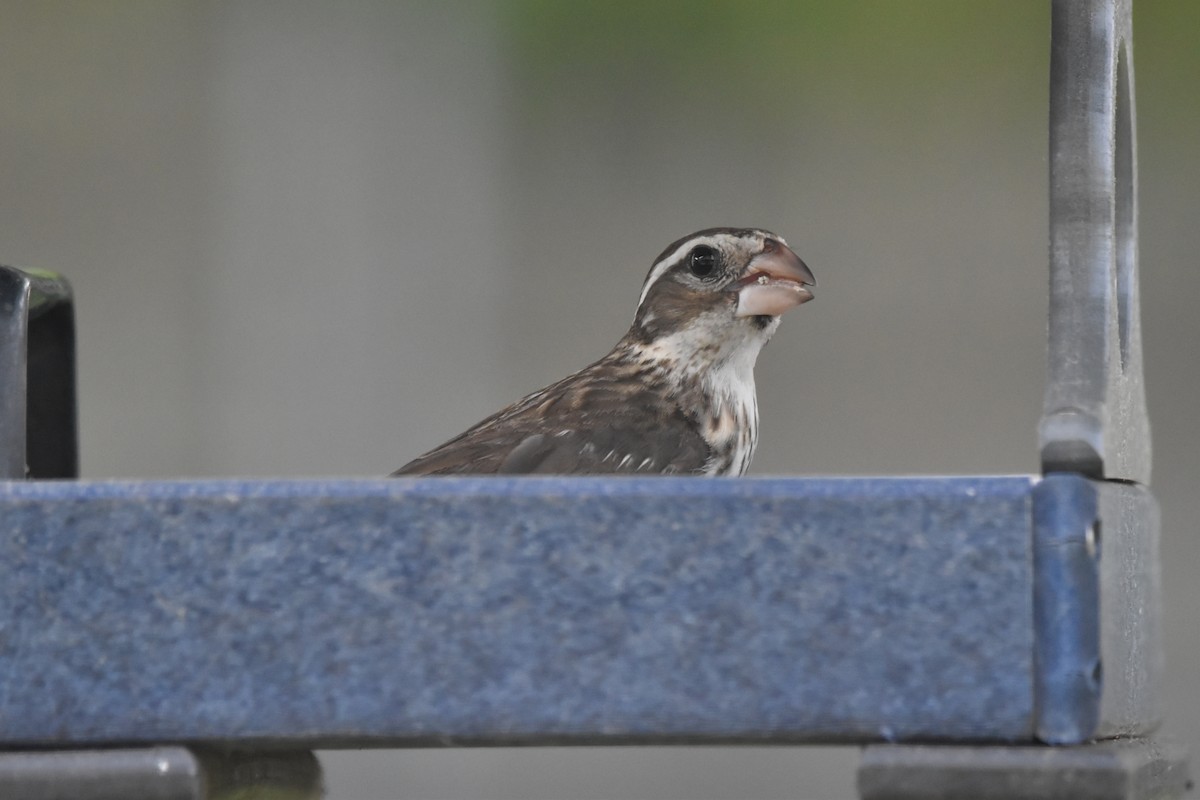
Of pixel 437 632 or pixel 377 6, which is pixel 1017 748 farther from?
pixel 377 6

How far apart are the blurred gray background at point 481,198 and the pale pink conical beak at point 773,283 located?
52.0 inches

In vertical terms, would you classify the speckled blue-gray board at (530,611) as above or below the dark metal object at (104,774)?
above

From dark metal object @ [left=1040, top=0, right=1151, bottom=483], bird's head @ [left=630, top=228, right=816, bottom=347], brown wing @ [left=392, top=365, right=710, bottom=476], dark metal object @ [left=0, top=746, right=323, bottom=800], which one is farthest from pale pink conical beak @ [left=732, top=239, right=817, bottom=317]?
dark metal object @ [left=0, top=746, right=323, bottom=800]

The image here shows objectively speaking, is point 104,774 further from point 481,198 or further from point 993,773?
point 481,198

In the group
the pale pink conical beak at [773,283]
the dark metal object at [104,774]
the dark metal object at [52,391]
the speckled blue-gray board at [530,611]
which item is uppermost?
the pale pink conical beak at [773,283]

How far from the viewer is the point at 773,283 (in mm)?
2613

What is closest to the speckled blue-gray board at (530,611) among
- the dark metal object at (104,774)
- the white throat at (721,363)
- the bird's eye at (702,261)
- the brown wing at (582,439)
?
the dark metal object at (104,774)

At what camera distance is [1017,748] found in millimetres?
1260

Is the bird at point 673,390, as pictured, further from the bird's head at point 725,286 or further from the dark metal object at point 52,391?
the dark metal object at point 52,391

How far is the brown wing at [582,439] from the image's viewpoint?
2.30 m

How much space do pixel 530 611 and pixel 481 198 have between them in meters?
3.28

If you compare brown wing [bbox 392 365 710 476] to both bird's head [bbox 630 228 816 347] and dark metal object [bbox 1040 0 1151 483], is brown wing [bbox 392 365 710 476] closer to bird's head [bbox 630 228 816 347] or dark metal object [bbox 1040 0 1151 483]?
bird's head [bbox 630 228 816 347]

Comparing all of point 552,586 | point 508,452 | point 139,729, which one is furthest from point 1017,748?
point 508,452

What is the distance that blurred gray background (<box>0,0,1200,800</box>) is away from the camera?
414cm
